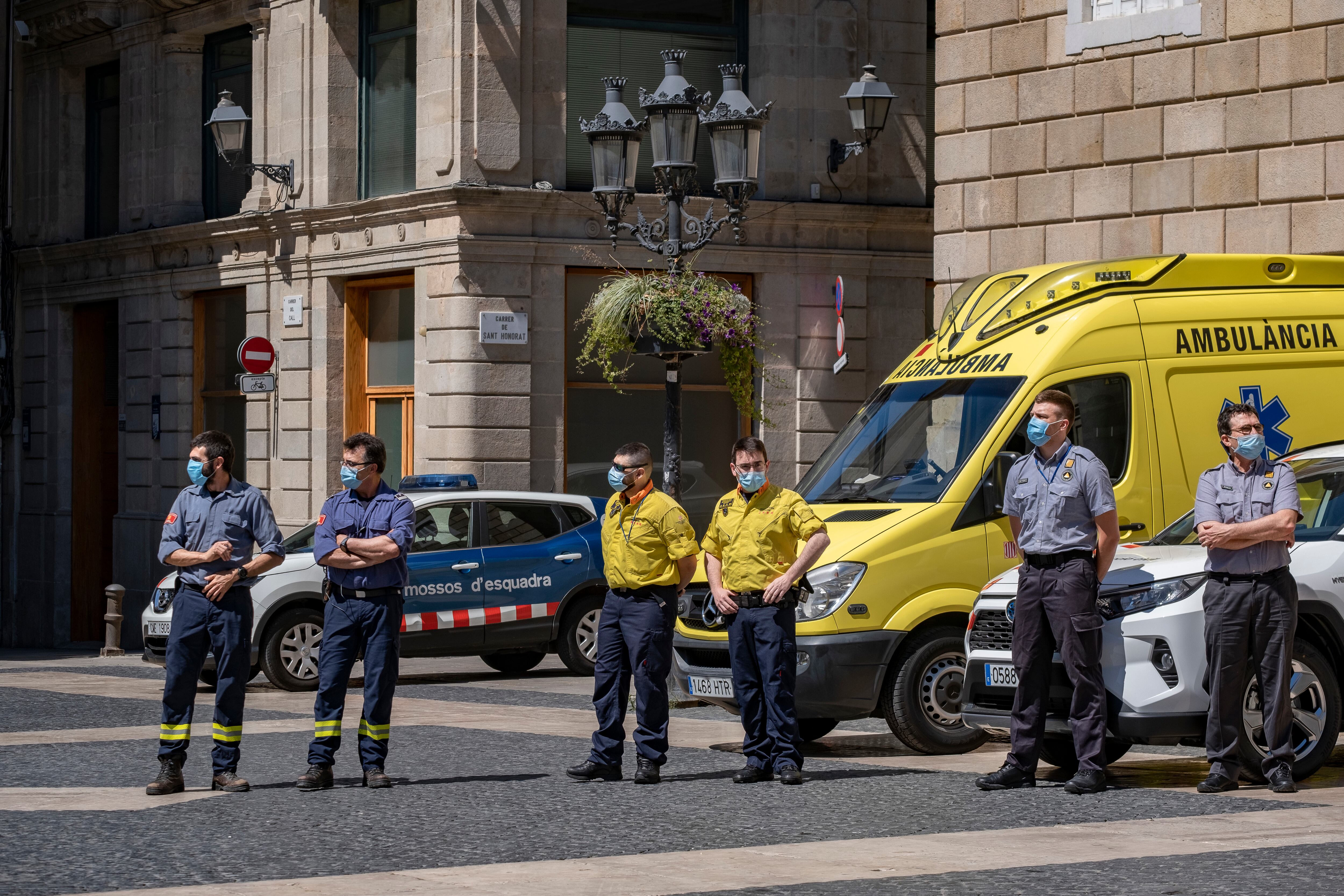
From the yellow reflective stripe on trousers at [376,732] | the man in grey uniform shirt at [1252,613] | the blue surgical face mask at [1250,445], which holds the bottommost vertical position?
the yellow reflective stripe on trousers at [376,732]

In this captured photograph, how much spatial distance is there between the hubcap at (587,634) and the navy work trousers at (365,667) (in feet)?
24.4

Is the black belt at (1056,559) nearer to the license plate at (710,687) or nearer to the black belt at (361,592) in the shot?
the license plate at (710,687)

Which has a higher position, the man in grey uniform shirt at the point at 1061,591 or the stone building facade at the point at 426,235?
the stone building facade at the point at 426,235

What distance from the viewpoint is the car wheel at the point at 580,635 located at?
18.0m

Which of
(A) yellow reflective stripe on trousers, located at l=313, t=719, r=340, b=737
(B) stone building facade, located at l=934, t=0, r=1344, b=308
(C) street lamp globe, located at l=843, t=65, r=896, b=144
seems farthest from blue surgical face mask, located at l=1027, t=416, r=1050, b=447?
(C) street lamp globe, located at l=843, t=65, r=896, b=144

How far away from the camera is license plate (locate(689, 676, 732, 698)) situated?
1173cm

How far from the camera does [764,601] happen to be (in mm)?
10758

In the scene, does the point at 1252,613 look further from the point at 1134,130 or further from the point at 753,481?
the point at 1134,130

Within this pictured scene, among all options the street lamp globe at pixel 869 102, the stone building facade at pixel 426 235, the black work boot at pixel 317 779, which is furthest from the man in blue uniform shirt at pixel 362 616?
the street lamp globe at pixel 869 102

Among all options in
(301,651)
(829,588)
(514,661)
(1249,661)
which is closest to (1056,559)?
(1249,661)

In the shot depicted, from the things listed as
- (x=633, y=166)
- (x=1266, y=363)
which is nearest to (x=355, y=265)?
(x=633, y=166)

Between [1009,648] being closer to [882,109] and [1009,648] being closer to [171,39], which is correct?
[882,109]

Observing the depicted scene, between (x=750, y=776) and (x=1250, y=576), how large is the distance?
8.93 feet

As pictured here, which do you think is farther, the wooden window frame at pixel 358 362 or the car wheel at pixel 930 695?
the wooden window frame at pixel 358 362
